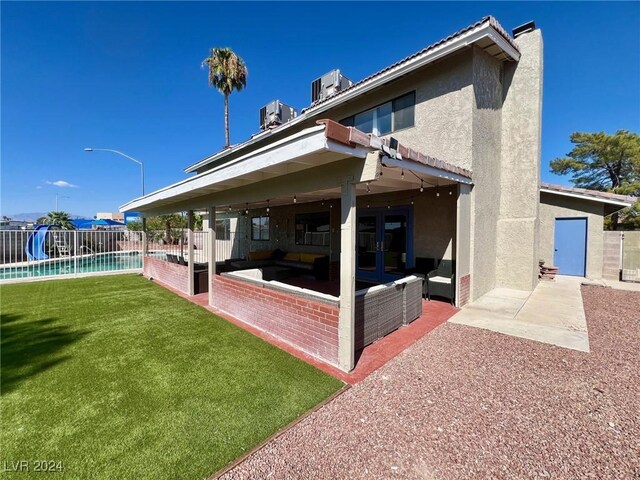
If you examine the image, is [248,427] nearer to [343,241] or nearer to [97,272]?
[343,241]

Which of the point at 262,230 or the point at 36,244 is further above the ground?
the point at 262,230

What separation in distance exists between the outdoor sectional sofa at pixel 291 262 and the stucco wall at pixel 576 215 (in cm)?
990

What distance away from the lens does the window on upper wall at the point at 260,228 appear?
15.8 m

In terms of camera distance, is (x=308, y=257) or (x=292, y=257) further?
(x=292, y=257)

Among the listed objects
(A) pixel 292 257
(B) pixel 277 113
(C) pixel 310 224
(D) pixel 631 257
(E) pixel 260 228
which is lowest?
(A) pixel 292 257

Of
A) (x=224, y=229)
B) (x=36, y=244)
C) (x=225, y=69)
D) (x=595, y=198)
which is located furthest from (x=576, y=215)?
(x=36, y=244)

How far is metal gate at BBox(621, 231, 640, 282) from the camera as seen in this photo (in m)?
11.1

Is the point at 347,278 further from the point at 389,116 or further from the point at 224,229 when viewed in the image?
the point at 224,229

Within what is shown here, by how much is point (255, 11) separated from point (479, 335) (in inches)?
505

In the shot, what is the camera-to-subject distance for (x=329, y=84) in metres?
13.1

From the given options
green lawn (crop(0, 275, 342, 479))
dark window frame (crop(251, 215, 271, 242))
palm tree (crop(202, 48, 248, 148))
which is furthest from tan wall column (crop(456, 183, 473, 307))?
palm tree (crop(202, 48, 248, 148))

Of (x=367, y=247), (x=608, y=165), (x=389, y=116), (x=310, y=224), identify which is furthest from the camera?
(x=608, y=165)

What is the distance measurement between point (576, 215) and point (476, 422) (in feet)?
42.2

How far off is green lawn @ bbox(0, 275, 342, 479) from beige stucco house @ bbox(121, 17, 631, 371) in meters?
1.01
